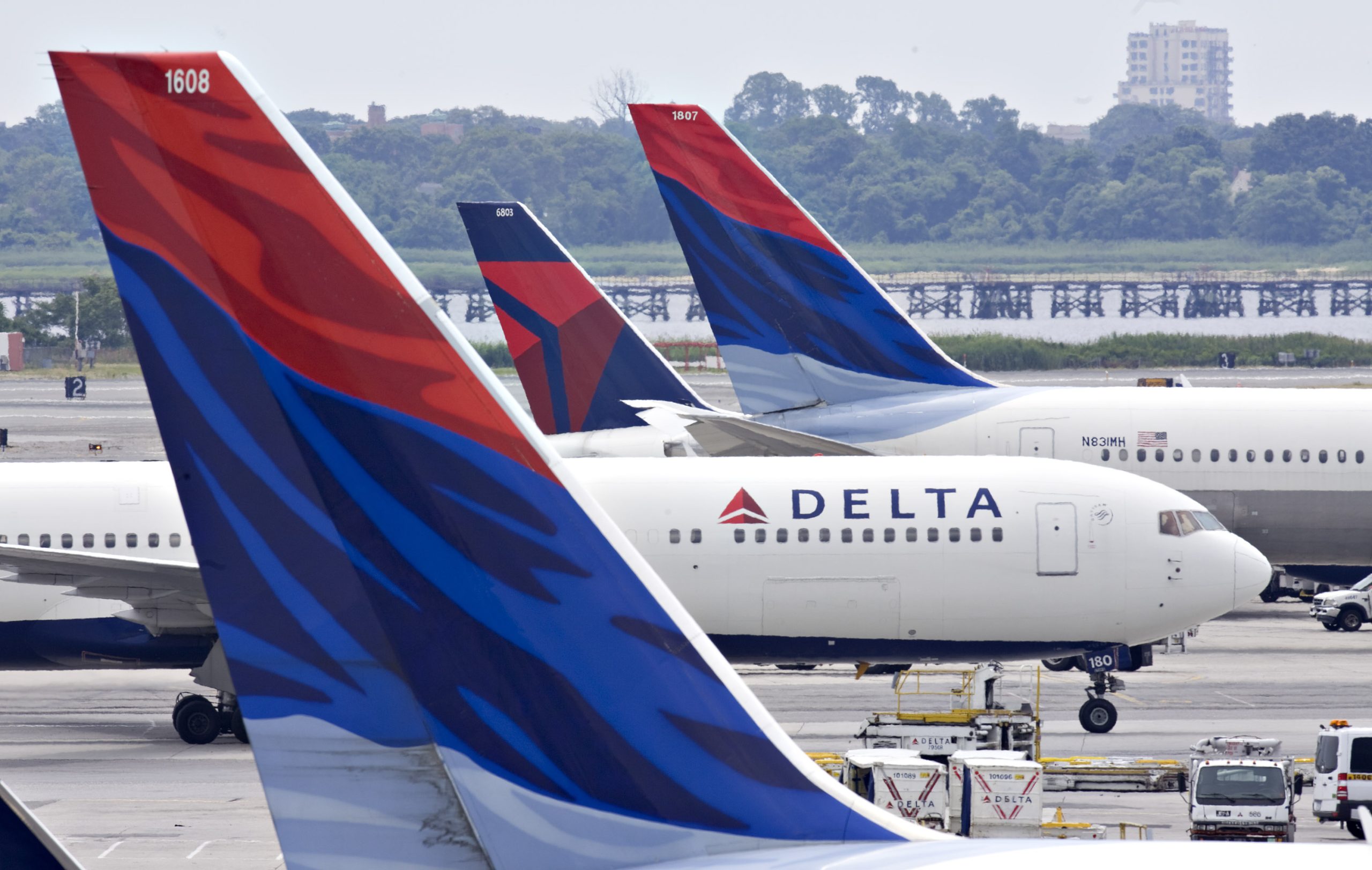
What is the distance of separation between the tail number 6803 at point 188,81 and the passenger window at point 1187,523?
22535 millimetres

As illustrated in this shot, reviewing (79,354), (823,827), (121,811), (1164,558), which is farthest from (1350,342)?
(823,827)

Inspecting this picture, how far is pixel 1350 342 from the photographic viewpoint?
127375mm

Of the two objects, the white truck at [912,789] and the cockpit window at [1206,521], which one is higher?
the cockpit window at [1206,521]

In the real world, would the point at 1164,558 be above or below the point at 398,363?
below

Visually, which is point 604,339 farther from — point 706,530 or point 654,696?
point 654,696

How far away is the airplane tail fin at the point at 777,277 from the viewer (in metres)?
39.0

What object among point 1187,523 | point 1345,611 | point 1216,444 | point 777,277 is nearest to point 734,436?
point 777,277

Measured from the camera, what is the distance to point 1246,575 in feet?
92.0

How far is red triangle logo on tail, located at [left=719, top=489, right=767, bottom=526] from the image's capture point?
27.6m

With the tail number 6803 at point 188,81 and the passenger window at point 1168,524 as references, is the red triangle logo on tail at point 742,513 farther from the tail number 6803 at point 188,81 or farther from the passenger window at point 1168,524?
the tail number 6803 at point 188,81

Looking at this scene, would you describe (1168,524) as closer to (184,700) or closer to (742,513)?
(742,513)

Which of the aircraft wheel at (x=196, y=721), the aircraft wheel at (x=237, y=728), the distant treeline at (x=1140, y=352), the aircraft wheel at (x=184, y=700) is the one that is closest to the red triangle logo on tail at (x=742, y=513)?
the aircraft wheel at (x=237, y=728)

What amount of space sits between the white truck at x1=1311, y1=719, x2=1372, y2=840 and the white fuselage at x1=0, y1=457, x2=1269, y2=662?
14.0 feet

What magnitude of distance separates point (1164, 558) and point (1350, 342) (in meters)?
109
